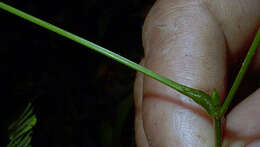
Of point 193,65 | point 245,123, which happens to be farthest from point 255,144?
point 193,65

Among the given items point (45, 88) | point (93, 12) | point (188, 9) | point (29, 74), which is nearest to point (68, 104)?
point (45, 88)

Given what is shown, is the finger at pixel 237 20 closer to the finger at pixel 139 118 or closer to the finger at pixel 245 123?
the finger at pixel 245 123

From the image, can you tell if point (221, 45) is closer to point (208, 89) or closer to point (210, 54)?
point (210, 54)

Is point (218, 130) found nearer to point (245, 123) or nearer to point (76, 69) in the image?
point (245, 123)

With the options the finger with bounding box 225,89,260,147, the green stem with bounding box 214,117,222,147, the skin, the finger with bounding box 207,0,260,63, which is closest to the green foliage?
the skin

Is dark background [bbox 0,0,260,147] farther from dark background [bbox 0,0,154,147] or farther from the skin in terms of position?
the skin

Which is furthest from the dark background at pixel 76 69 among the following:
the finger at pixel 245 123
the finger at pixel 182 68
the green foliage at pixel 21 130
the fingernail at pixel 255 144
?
the fingernail at pixel 255 144
